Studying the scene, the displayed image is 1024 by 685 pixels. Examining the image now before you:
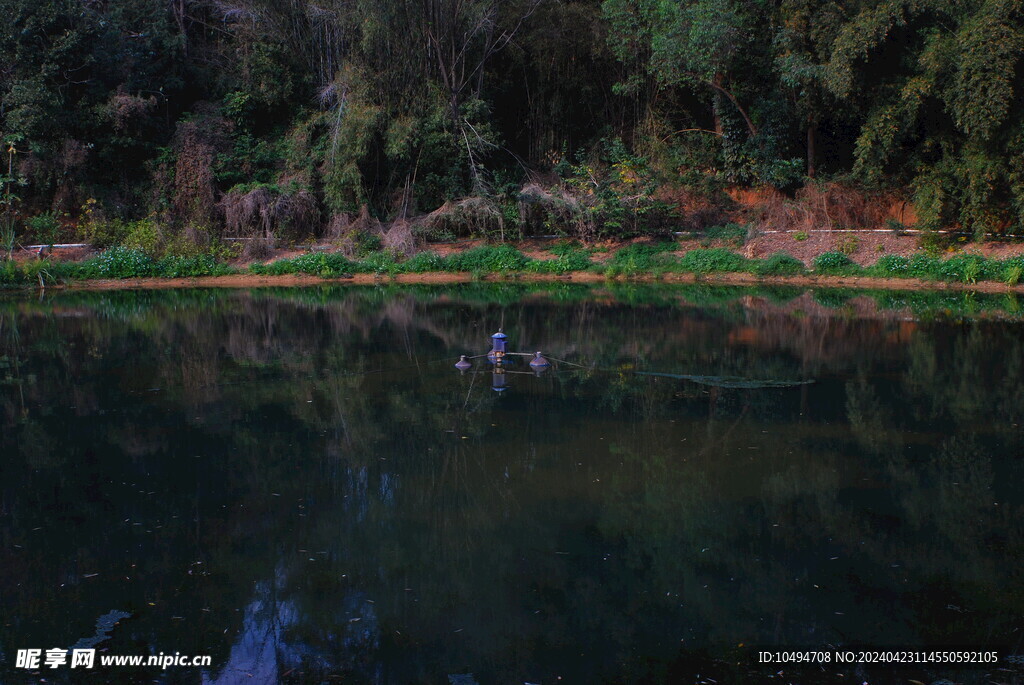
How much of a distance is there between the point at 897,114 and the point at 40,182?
2357 cm

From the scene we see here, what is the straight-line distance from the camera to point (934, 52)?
2083 centimetres

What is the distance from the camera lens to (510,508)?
761 cm

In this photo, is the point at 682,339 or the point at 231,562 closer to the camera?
the point at 231,562

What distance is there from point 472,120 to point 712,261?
8.66m

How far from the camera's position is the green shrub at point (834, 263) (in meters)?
22.4

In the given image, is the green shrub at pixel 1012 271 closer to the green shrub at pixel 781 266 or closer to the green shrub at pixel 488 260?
the green shrub at pixel 781 266

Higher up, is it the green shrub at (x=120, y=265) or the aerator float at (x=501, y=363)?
the green shrub at (x=120, y=265)

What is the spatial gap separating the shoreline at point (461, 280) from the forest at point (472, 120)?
53.9 inches

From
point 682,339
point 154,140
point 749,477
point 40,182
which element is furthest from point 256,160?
point 749,477

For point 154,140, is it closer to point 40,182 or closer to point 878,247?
point 40,182

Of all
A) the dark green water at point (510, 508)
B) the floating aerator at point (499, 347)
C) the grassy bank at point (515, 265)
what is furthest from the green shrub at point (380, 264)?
the floating aerator at point (499, 347)

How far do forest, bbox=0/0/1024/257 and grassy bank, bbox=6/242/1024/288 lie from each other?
831 mm

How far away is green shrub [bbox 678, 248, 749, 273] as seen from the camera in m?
23.3

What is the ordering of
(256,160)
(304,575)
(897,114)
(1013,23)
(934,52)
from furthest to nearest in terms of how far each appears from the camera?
(256,160) → (897,114) → (934,52) → (1013,23) → (304,575)
